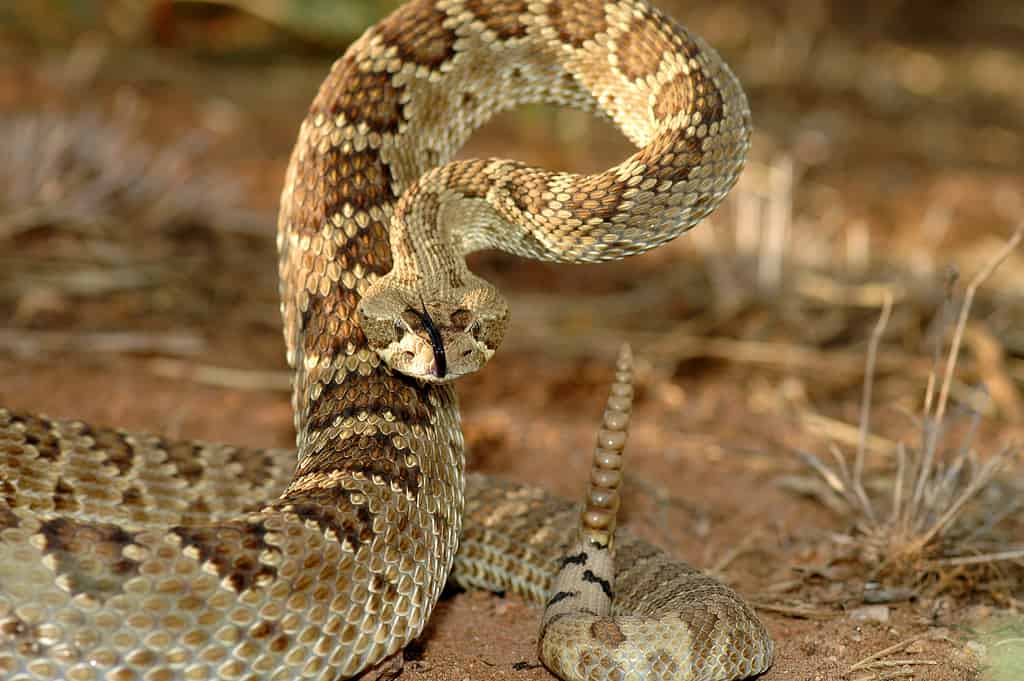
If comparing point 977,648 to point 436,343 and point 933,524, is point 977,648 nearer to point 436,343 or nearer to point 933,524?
point 933,524

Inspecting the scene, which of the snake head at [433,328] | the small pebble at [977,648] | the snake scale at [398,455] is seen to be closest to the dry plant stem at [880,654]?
the small pebble at [977,648]

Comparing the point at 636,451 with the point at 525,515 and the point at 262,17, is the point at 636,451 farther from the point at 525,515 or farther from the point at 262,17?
the point at 262,17

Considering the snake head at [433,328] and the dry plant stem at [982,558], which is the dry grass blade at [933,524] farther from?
the snake head at [433,328]

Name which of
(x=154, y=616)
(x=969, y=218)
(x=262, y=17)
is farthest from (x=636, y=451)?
(x=262, y=17)

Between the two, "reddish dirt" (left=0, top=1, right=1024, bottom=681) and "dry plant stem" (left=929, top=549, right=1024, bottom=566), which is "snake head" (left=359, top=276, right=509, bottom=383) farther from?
"dry plant stem" (left=929, top=549, right=1024, bottom=566)

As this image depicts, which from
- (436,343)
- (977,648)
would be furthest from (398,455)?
(977,648)

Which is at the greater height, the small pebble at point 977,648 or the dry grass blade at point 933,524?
the dry grass blade at point 933,524

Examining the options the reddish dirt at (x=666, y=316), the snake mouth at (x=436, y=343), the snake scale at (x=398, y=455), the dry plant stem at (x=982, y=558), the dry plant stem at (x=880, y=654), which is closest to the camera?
the snake scale at (x=398, y=455)

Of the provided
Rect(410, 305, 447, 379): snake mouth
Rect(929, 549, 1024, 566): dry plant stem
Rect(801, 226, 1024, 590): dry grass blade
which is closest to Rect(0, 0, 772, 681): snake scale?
Rect(410, 305, 447, 379): snake mouth
